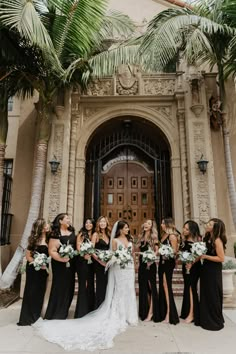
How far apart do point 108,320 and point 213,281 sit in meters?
2.00

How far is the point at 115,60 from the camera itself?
23.5ft

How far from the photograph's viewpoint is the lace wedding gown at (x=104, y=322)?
3.69m

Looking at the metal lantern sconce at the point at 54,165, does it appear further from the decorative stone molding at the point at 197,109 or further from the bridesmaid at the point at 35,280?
the decorative stone molding at the point at 197,109

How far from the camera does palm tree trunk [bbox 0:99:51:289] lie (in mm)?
6582

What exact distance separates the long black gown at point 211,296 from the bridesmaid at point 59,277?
2.49m

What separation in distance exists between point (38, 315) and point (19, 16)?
20.6ft

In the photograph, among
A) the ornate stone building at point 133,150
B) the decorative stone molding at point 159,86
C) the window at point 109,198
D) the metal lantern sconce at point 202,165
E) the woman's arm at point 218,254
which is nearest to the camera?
the woman's arm at point 218,254

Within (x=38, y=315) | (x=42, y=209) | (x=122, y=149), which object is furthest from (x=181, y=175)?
(x=38, y=315)

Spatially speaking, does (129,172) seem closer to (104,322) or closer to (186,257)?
(186,257)

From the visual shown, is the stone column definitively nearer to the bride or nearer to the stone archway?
the stone archway

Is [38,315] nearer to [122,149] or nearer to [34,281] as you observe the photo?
[34,281]

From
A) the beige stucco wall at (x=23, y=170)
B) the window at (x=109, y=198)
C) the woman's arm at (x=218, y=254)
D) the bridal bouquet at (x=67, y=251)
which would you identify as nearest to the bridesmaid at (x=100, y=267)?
the bridal bouquet at (x=67, y=251)

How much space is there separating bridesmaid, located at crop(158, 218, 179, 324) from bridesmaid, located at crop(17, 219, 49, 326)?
2.28 metres

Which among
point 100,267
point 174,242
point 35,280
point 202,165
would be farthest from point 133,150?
point 35,280
